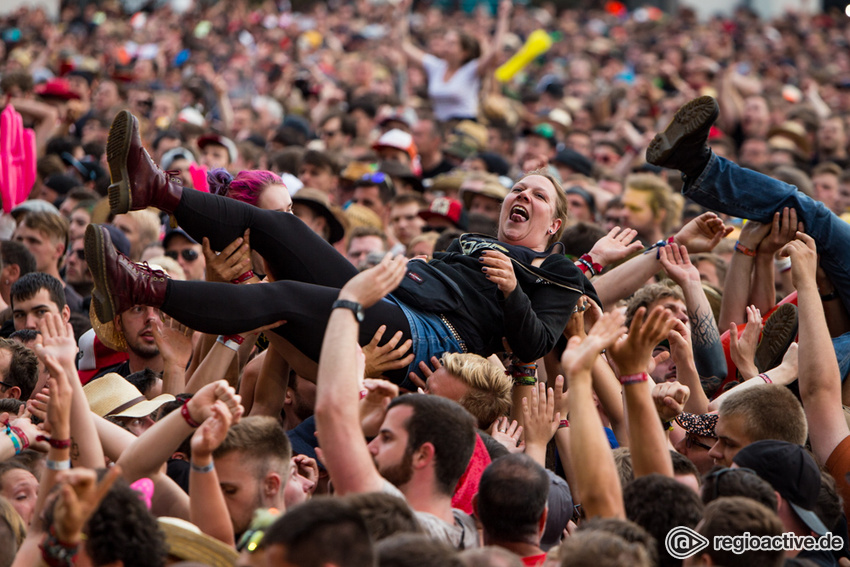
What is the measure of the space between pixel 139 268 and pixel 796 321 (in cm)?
333

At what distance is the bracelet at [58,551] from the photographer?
308cm

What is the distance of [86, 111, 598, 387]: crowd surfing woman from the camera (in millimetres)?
4426

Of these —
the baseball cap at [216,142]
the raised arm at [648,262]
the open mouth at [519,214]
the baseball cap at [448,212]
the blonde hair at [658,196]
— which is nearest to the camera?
the open mouth at [519,214]

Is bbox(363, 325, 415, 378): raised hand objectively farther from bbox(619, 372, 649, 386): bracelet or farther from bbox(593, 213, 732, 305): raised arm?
bbox(593, 213, 732, 305): raised arm

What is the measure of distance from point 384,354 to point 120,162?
1.41 m

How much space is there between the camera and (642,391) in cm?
373

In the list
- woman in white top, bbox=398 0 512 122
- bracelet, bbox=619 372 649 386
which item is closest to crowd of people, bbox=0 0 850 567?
bracelet, bbox=619 372 649 386

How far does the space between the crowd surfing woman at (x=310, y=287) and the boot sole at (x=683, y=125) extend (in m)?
0.83

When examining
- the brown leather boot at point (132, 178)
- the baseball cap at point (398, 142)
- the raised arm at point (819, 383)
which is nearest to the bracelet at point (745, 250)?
the raised arm at point (819, 383)

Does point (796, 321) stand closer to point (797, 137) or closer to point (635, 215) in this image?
point (635, 215)

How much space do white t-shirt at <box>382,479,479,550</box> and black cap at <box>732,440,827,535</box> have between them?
1.09 m

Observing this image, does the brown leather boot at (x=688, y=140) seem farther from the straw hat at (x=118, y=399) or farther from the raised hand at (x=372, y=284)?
the straw hat at (x=118, y=399)

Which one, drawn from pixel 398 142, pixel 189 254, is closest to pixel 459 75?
pixel 398 142

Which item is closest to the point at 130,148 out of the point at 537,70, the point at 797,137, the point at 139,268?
the point at 139,268
